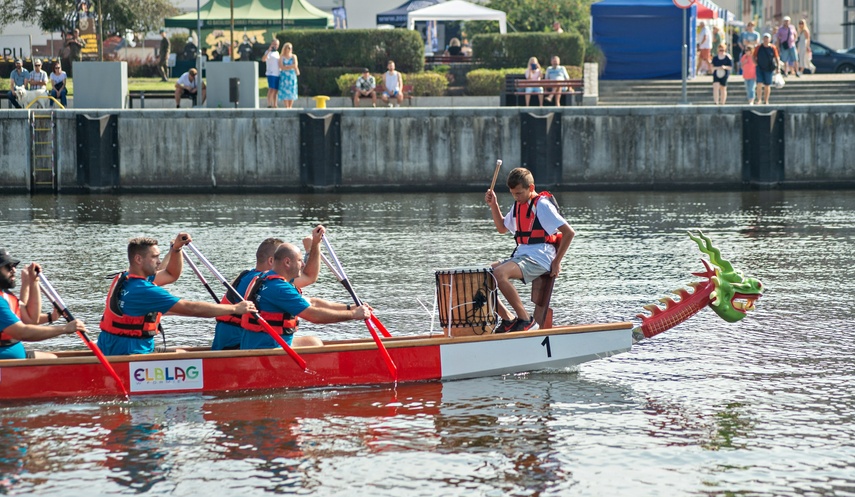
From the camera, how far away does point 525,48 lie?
117 feet

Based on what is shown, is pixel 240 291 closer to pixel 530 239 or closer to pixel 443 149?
pixel 530 239

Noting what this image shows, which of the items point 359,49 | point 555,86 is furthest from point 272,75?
point 555,86

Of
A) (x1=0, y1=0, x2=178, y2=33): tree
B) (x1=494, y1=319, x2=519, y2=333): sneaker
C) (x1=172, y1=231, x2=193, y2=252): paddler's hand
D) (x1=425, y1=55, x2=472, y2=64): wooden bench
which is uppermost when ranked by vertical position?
(x1=0, y1=0, x2=178, y2=33): tree

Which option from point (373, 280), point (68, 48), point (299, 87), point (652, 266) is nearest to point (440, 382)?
point (373, 280)

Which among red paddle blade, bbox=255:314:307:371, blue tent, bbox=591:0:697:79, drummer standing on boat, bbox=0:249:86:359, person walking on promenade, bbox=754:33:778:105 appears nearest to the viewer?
drummer standing on boat, bbox=0:249:86:359

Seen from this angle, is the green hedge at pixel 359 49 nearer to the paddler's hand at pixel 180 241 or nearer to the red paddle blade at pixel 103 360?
the paddler's hand at pixel 180 241

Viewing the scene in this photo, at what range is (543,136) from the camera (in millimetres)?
29266

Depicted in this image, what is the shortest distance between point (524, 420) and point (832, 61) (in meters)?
35.9

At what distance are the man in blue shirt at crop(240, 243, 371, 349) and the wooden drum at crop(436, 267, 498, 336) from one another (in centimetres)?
95

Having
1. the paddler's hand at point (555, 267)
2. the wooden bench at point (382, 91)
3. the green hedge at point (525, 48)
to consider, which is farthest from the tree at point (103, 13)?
the paddler's hand at point (555, 267)

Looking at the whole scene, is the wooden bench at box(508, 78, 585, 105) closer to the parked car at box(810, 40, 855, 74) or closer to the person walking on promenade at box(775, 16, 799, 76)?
the person walking on promenade at box(775, 16, 799, 76)

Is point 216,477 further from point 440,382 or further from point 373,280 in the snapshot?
point 373,280

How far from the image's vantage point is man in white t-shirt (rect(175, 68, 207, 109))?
31.4 meters

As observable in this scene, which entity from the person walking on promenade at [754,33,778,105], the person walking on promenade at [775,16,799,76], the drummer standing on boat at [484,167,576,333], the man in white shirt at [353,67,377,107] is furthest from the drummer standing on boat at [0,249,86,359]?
the person walking on promenade at [775,16,799,76]
